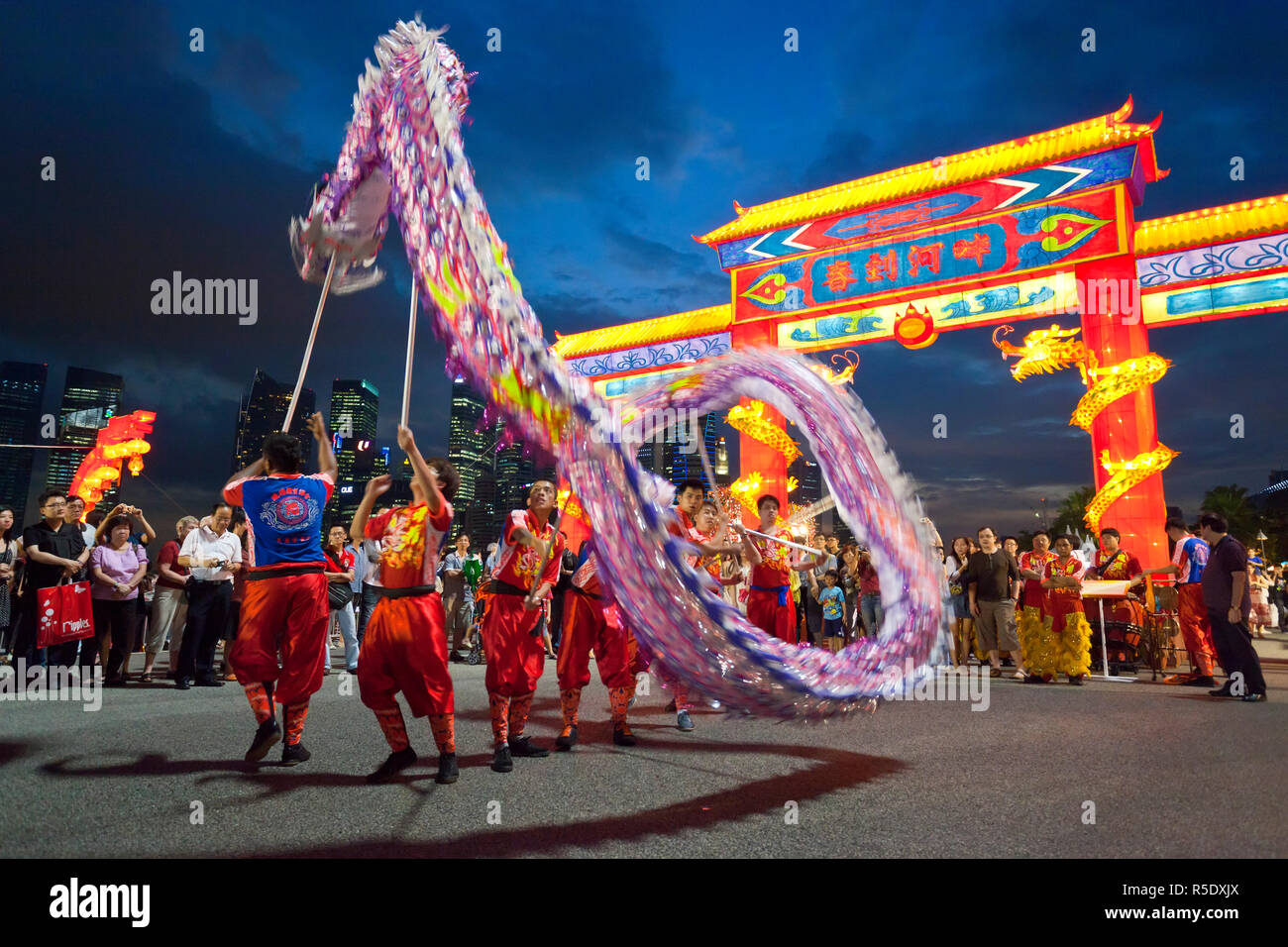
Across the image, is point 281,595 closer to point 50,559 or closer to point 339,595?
point 339,595

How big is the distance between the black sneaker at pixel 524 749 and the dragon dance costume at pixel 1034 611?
601cm

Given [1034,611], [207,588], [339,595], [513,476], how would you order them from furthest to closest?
[1034,611] → [339,595] → [207,588] → [513,476]

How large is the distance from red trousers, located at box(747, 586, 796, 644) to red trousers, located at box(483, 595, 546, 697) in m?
1.80

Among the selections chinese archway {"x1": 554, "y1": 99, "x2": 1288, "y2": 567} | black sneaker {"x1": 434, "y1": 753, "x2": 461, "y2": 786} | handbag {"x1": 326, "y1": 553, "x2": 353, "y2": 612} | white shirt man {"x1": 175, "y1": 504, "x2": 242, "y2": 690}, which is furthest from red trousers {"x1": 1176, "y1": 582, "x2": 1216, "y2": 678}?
white shirt man {"x1": 175, "y1": 504, "x2": 242, "y2": 690}

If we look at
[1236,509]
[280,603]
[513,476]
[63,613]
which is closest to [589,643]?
[513,476]

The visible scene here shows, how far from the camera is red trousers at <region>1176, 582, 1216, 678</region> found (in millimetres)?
6844

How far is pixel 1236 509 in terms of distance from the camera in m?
27.4

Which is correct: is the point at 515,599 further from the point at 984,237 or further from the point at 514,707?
the point at 984,237

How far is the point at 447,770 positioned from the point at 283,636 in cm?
118

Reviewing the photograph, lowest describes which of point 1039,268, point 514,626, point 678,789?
point 678,789

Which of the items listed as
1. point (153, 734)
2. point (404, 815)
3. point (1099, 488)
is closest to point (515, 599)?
point (404, 815)

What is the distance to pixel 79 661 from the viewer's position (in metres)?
6.20

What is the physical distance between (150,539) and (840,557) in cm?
856

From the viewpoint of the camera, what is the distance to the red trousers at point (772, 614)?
17.0 ft
